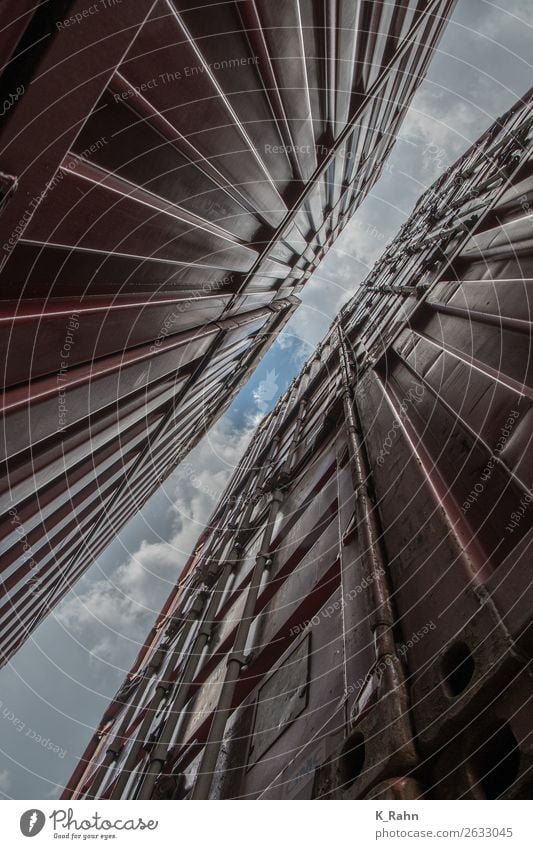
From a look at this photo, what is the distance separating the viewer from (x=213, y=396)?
13.3m

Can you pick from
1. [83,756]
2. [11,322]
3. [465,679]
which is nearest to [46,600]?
[83,756]

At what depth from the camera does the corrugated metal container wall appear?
1876 millimetres

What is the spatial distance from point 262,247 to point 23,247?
5.17 meters

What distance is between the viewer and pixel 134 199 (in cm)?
319
